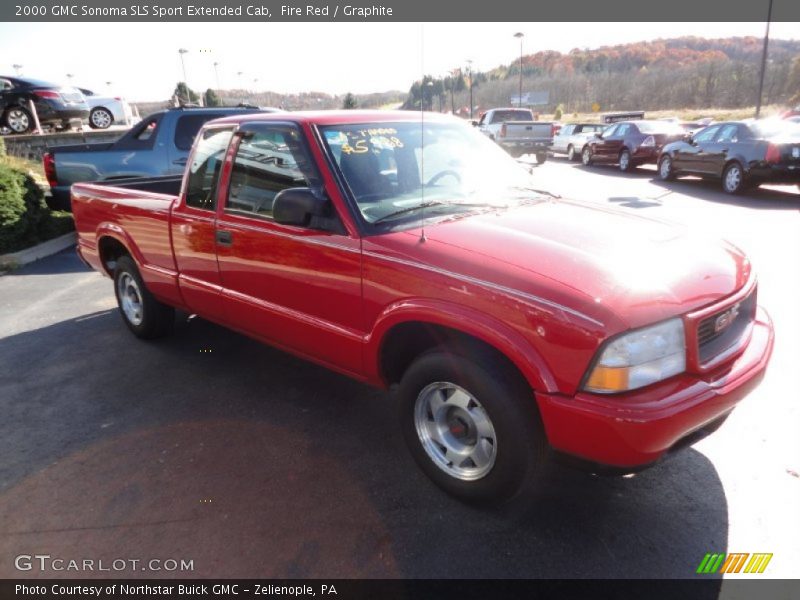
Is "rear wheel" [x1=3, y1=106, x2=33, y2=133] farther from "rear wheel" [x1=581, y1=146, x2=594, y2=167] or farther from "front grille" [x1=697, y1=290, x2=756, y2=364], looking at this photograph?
"front grille" [x1=697, y1=290, x2=756, y2=364]

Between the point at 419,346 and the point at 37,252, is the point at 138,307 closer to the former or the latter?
the point at 419,346

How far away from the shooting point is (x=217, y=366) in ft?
14.9

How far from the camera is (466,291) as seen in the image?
2496 millimetres

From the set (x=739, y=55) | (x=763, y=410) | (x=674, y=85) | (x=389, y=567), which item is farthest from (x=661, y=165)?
(x=739, y=55)

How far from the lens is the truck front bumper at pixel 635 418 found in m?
2.18

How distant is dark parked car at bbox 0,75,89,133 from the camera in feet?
53.2

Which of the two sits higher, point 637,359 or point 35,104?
point 35,104

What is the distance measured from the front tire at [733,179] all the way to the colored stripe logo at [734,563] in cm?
1137

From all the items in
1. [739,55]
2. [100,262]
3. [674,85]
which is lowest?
[100,262]

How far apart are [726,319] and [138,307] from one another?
15.3 ft

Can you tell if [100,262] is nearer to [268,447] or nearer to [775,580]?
[268,447]

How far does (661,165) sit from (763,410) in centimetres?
1310

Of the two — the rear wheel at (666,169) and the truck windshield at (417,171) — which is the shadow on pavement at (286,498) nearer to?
the truck windshield at (417,171)
